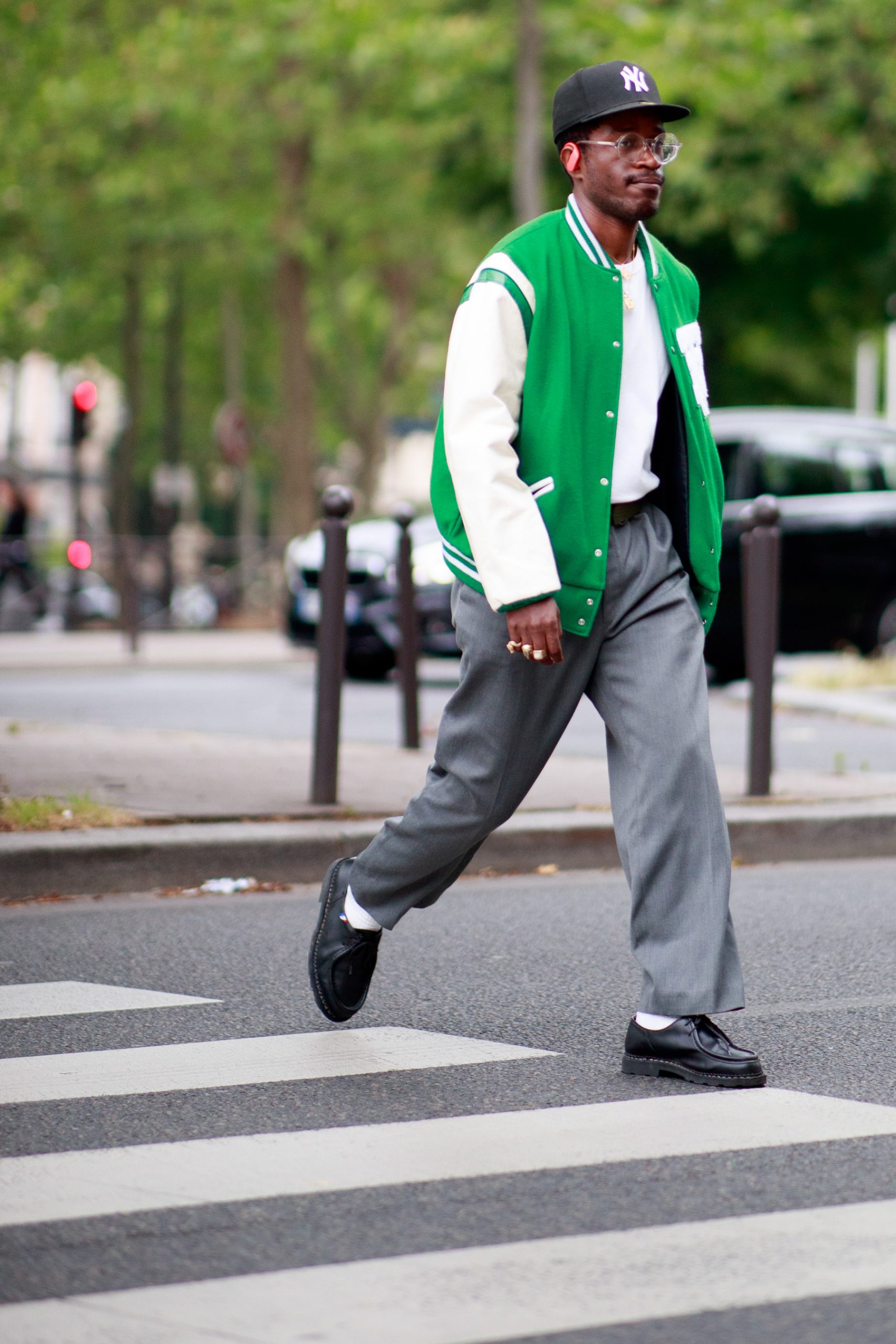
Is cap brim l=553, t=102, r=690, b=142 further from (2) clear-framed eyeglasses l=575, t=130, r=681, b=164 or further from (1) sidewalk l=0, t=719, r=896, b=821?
(1) sidewalk l=0, t=719, r=896, b=821

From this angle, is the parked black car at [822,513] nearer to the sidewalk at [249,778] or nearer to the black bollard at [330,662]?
the sidewalk at [249,778]

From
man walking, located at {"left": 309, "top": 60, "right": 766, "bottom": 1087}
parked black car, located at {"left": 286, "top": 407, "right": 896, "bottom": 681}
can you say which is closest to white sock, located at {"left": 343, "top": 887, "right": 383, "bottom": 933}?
man walking, located at {"left": 309, "top": 60, "right": 766, "bottom": 1087}

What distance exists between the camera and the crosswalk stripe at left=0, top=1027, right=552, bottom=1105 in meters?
4.34

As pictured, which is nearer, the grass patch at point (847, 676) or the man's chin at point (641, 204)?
the man's chin at point (641, 204)

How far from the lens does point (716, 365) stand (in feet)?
97.8

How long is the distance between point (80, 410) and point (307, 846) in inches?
720

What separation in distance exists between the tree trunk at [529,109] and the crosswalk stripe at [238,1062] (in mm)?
17932

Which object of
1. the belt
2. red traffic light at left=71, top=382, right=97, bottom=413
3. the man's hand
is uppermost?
red traffic light at left=71, top=382, right=97, bottom=413

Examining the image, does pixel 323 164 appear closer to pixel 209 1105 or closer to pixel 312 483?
pixel 312 483

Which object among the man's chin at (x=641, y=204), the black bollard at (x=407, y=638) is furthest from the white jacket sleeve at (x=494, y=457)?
the black bollard at (x=407, y=638)

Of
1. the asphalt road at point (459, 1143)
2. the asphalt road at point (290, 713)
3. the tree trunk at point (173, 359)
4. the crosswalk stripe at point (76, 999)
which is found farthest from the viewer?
the tree trunk at point (173, 359)

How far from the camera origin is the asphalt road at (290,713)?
11.1 metres

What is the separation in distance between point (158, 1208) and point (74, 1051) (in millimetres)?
1225

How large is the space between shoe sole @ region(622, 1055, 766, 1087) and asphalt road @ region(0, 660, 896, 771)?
5.43 m
